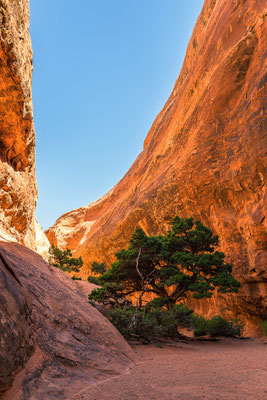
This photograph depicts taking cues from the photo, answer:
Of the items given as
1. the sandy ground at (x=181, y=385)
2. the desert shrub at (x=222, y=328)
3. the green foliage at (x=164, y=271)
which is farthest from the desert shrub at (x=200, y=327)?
Answer: the sandy ground at (x=181, y=385)

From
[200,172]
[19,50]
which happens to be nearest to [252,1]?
[200,172]

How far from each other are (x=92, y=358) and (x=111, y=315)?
465cm

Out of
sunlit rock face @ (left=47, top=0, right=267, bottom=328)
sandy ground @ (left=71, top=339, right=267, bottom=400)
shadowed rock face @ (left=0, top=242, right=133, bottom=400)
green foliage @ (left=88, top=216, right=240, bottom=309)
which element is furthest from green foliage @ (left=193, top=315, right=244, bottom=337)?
sandy ground @ (left=71, top=339, right=267, bottom=400)

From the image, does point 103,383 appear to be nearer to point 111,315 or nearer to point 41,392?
point 41,392

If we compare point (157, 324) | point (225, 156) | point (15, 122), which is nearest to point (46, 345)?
point (157, 324)

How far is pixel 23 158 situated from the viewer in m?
17.7

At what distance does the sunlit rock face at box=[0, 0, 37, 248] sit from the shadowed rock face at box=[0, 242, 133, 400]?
5715mm

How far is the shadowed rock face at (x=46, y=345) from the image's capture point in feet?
9.48

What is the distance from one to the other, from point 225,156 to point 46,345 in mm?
15432

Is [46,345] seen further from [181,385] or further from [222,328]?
[222,328]

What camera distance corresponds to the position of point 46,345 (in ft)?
13.1

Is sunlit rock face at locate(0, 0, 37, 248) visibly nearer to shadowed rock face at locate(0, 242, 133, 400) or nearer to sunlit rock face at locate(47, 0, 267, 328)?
shadowed rock face at locate(0, 242, 133, 400)

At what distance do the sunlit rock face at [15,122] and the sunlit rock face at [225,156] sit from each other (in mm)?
11279

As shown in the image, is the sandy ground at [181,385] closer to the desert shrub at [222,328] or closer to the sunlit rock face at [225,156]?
the desert shrub at [222,328]
